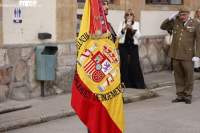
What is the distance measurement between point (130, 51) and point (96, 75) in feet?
19.4

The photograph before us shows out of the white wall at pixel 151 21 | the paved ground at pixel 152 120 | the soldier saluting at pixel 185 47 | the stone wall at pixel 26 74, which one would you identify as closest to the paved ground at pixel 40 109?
the paved ground at pixel 152 120

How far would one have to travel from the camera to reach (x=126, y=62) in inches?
458

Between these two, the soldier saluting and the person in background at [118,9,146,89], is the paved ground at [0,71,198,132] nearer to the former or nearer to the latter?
the person in background at [118,9,146,89]

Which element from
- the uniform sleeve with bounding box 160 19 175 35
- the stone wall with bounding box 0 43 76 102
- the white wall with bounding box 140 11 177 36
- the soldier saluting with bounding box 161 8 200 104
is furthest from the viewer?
the white wall with bounding box 140 11 177 36

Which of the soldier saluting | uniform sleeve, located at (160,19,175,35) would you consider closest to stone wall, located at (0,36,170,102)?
uniform sleeve, located at (160,19,175,35)

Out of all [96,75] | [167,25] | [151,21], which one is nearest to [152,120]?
[167,25]

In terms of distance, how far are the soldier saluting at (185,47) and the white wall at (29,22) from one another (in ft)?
7.68

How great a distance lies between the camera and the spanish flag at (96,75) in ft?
18.6

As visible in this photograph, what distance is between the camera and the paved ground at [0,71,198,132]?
325 inches

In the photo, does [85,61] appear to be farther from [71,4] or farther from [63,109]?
[71,4]

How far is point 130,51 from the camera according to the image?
11.5m

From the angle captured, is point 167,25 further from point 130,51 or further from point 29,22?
point 29,22

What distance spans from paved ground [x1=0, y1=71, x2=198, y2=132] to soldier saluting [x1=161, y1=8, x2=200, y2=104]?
0.90 m

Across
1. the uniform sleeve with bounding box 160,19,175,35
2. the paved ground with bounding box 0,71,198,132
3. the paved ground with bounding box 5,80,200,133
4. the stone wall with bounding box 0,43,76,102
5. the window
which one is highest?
the window
